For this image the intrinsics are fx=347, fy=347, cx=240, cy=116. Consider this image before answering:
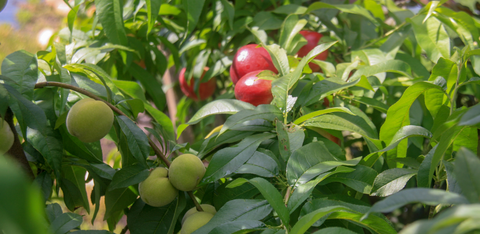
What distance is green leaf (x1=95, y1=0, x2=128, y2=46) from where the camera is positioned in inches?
21.4

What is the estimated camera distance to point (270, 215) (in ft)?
1.25

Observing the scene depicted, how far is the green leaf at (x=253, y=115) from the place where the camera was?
41cm

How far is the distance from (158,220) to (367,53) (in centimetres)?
48

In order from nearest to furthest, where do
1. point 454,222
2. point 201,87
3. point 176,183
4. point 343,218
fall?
point 454,222, point 343,218, point 176,183, point 201,87

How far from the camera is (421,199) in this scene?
0.20m

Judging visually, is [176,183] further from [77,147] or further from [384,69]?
[384,69]

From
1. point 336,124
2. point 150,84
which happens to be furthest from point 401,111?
point 150,84

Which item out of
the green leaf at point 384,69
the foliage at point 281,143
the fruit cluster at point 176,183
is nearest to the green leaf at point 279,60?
the foliage at point 281,143

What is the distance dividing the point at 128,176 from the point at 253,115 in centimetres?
17

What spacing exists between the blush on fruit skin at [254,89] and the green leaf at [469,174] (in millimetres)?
349

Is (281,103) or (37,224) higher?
(37,224)

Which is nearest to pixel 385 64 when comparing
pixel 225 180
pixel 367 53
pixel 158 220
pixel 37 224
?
pixel 367 53

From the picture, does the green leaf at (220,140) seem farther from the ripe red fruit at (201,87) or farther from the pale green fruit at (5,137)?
the ripe red fruit at (201,87)

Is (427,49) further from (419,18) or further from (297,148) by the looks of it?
(297,148)
